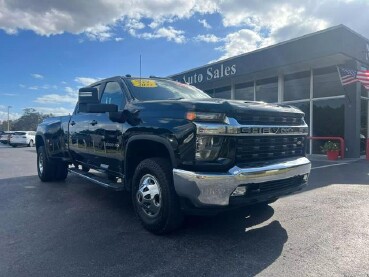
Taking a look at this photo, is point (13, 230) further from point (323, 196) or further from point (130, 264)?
point (323, 196)

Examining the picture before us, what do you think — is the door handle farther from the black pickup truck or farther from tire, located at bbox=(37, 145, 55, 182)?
tire, located at bbox=(37, 145, 55, 182)

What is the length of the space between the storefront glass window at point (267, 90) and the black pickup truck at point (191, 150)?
11788 millimetres

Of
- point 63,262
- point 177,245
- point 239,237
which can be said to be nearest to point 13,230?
point 63,262

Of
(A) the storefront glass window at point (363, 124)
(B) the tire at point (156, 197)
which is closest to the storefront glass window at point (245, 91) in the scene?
(A) the storefront glass window at point (363, 124)

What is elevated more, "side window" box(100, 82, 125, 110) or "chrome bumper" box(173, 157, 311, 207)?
"side window" box(100, 82, 125, 110)

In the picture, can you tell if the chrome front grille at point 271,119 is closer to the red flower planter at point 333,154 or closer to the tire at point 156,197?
the tire at point 156,197

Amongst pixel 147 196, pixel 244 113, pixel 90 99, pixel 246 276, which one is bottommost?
pixel 246 276

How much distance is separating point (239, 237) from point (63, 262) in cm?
192

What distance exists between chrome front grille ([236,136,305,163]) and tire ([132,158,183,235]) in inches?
33.5

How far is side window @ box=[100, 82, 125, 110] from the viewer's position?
192 inches

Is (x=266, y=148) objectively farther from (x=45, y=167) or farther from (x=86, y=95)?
(x=45, y=167)

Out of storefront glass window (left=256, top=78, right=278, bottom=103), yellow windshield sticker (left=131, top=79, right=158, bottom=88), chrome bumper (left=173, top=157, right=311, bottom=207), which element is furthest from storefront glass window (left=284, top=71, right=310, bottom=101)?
chrome bumper (left=173, top=157, right=311, bottom=207)

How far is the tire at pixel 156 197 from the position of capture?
3682 millimetres

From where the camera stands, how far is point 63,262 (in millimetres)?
3197
